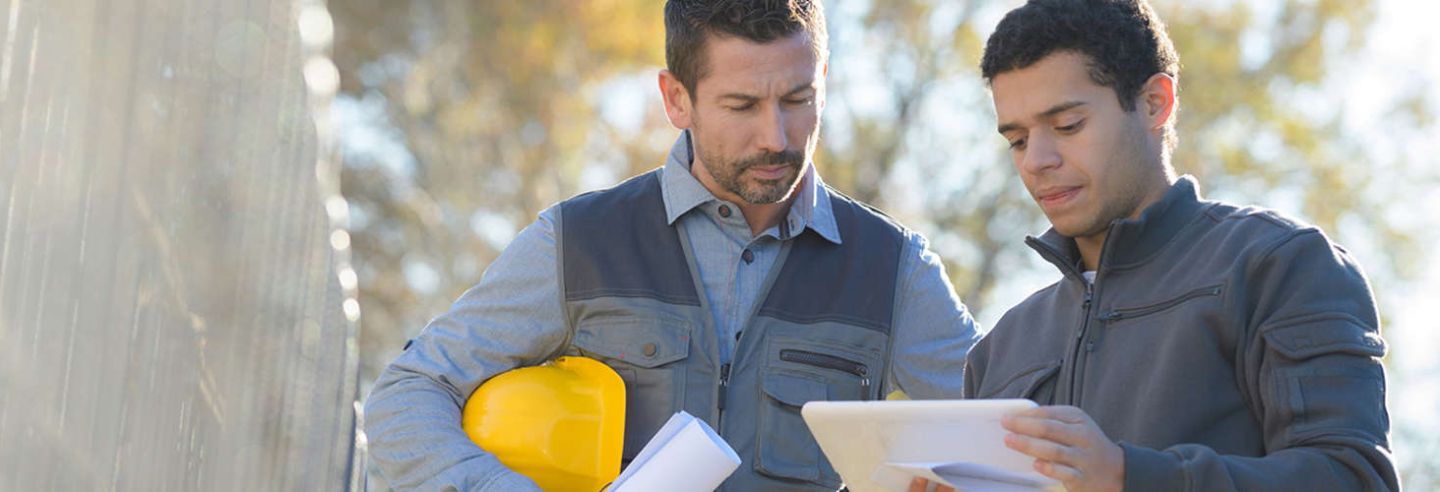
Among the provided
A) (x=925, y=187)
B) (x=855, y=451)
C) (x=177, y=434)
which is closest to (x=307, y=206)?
(x=177, y=434)

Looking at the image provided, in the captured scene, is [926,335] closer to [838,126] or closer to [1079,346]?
[1079,346]

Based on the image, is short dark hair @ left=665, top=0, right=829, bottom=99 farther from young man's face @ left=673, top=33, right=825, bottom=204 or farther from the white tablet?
the white tablet

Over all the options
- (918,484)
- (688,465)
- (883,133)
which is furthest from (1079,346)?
(883,133)

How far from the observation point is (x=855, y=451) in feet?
9.26

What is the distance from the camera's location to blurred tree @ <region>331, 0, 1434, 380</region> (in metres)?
15.5

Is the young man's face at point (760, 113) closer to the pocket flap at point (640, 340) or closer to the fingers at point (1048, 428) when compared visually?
the pocket flap at point (640, 340)

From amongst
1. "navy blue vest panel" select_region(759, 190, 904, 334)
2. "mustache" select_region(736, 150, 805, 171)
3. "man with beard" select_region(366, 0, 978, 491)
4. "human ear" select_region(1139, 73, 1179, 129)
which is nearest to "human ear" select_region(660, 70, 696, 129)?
"man with beard" select_region(366, 0, 978, 491)

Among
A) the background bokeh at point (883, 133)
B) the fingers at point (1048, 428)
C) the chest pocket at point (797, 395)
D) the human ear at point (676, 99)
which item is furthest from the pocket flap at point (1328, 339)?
the background bokeh at point (883, 133)

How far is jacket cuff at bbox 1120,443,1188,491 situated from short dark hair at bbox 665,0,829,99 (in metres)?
1.60

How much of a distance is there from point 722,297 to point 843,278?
0.86ft

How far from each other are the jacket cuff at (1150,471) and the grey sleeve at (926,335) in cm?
149

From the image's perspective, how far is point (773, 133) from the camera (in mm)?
3943

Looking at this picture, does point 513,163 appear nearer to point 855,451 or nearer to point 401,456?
point 401,456

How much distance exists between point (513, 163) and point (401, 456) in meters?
12.8
